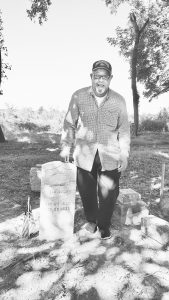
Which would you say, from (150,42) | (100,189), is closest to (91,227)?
(100,189)

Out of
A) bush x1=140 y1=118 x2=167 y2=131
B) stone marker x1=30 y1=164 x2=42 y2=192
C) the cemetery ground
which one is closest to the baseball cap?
the cemetery ground

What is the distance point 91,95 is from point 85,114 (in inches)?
10.0

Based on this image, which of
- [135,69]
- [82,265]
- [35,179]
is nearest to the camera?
[82,265]

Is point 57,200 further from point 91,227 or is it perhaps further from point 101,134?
point 101,134

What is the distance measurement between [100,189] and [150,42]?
21.4 metres

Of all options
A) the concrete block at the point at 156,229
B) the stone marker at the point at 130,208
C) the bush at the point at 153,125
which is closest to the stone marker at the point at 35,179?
the stone marker at the point at 130,208

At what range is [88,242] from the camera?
417cm

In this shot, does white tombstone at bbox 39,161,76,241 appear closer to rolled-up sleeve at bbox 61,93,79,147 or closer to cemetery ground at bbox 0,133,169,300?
cemetery ground at bbox 0,133,169,300

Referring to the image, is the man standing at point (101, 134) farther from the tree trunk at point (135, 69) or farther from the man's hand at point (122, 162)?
the tree trunk at point (135, 69)

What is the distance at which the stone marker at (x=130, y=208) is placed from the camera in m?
4.90

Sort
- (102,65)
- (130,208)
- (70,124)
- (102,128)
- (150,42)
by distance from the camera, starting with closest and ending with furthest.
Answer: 1. (102,65)
2. (102,128)
3. (70,124)
4. (130,208)
5. (150,42)

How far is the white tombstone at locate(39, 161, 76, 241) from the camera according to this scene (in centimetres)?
400

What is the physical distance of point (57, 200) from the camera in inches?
161

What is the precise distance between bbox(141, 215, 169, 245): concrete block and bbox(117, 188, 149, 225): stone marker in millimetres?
345
